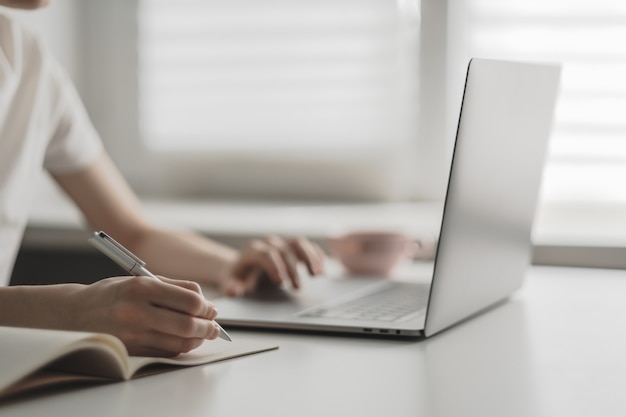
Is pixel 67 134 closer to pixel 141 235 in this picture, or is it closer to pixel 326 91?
pixel 141 235

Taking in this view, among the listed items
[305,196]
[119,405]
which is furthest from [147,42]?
[119,405]

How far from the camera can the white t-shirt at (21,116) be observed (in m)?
1.36

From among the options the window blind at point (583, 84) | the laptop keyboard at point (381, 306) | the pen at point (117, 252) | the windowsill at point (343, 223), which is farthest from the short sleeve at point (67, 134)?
the window blind at point (583, 84)

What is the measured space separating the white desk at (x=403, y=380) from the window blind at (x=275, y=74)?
1.17 meters

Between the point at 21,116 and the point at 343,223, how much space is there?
2.34ft

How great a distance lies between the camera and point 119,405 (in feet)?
2.24

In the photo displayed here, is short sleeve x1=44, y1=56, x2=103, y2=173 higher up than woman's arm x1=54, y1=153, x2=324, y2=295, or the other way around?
short sleeve x1=44, y1=56, x2=103, y2=173

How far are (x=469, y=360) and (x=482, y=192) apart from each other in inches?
7.4

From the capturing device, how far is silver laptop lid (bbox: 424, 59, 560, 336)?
0.88m

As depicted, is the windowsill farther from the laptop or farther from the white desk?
the white desk

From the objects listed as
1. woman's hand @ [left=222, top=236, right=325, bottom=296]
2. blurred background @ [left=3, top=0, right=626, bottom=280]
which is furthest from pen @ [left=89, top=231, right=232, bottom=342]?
blurred background @ [left=3, top=0, right=626, bottom=280]

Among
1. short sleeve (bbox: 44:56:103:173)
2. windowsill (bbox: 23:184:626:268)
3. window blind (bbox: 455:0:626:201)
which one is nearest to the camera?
short sleeve (bbox: 44:56:103:173)

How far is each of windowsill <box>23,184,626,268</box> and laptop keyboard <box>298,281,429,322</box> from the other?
38cm

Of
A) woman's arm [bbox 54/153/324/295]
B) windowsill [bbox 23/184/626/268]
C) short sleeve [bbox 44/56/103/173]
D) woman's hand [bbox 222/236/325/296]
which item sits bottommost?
windowsill [bbox 23/184/626/268]
